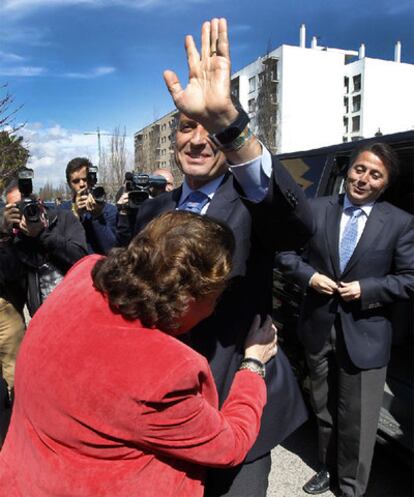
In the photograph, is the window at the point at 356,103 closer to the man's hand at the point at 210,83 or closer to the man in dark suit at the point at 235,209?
the man in dark suit at the point at 235,209

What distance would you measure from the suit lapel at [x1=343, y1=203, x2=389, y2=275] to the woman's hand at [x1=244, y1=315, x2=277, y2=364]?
1.19 m

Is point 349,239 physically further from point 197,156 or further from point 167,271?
point 167,271

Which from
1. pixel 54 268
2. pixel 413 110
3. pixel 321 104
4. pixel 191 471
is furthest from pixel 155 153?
pixel 191 471

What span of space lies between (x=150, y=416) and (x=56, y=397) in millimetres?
229

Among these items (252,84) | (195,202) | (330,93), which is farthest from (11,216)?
(330,93)

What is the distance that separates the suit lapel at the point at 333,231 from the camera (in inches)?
101

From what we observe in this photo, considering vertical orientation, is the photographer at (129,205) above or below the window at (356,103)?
below

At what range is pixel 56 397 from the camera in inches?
40.6

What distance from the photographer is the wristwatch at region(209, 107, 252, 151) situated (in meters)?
1.04

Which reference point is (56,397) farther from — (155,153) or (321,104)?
(321,104)

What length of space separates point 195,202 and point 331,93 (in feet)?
165

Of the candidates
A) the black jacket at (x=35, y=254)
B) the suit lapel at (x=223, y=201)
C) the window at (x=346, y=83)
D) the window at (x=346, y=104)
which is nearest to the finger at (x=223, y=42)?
the suit lapel at (x=223, y=201)

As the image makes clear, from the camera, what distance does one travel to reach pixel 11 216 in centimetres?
279

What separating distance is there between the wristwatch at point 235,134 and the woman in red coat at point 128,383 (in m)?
0.21
